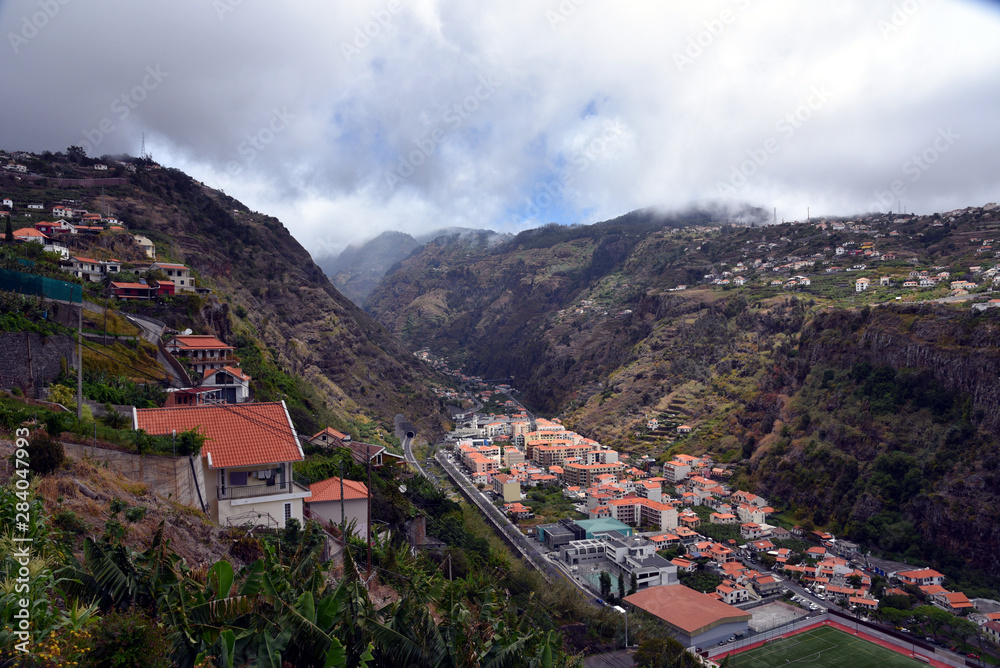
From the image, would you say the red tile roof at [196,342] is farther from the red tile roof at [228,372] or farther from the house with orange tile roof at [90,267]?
the house with orange tile roof at [90,267]

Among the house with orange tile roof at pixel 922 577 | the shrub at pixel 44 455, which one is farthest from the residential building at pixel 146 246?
the house with orange tile roof at pixel 922 577

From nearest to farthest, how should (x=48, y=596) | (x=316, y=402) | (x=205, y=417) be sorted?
(x=48, y=596)
(x=205, y=417)
(x=316, y=402)

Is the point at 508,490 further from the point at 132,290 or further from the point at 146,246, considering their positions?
the point at 146,246

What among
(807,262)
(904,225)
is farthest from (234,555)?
(904,225)

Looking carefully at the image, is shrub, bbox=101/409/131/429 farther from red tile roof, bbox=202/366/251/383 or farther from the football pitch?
the football pitch

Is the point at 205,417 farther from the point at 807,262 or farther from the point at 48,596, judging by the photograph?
the point at 807,262
